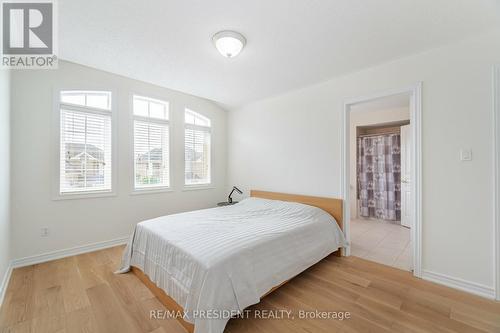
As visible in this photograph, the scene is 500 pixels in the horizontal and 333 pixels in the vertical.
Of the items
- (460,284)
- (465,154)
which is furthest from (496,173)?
(460,284)

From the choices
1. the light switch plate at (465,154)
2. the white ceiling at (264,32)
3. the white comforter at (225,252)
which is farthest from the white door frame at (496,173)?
the white comforter at (225,252)

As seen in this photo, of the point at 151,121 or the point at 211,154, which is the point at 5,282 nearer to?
the point at 151,121

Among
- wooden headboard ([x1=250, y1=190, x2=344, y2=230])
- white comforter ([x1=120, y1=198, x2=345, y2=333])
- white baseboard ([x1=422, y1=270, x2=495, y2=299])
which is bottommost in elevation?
white baseboard ([x1=422, y1=270, x2=495, y2=299])

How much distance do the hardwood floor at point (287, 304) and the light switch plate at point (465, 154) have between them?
135 cm

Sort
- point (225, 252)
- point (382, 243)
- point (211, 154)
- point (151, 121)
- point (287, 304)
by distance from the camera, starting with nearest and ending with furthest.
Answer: point (225, 252) → point (287, 304) → point (382, 243) → point (151, 121) → point (211, 154)

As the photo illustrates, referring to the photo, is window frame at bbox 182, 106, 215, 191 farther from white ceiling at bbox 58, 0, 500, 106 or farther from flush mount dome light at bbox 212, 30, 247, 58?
flush mount dome light at bbox 212, 30, 247, 58

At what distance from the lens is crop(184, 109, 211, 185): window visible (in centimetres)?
420

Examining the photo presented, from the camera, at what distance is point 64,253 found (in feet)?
9.32

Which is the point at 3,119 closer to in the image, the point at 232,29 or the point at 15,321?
the point at 15,321

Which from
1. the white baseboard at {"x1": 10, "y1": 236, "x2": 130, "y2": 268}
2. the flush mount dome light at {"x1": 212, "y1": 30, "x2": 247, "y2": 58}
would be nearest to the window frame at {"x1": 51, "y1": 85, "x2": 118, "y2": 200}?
the white baseboard at {"x1": 10, "y1": 236, "x2": 130, "y2": 268}

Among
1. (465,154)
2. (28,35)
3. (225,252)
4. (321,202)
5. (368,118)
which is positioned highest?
(28,35)

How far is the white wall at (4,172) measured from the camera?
6.68ft

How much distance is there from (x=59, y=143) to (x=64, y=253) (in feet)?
4.93

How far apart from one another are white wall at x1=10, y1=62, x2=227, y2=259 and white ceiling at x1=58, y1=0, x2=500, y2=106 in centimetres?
37
